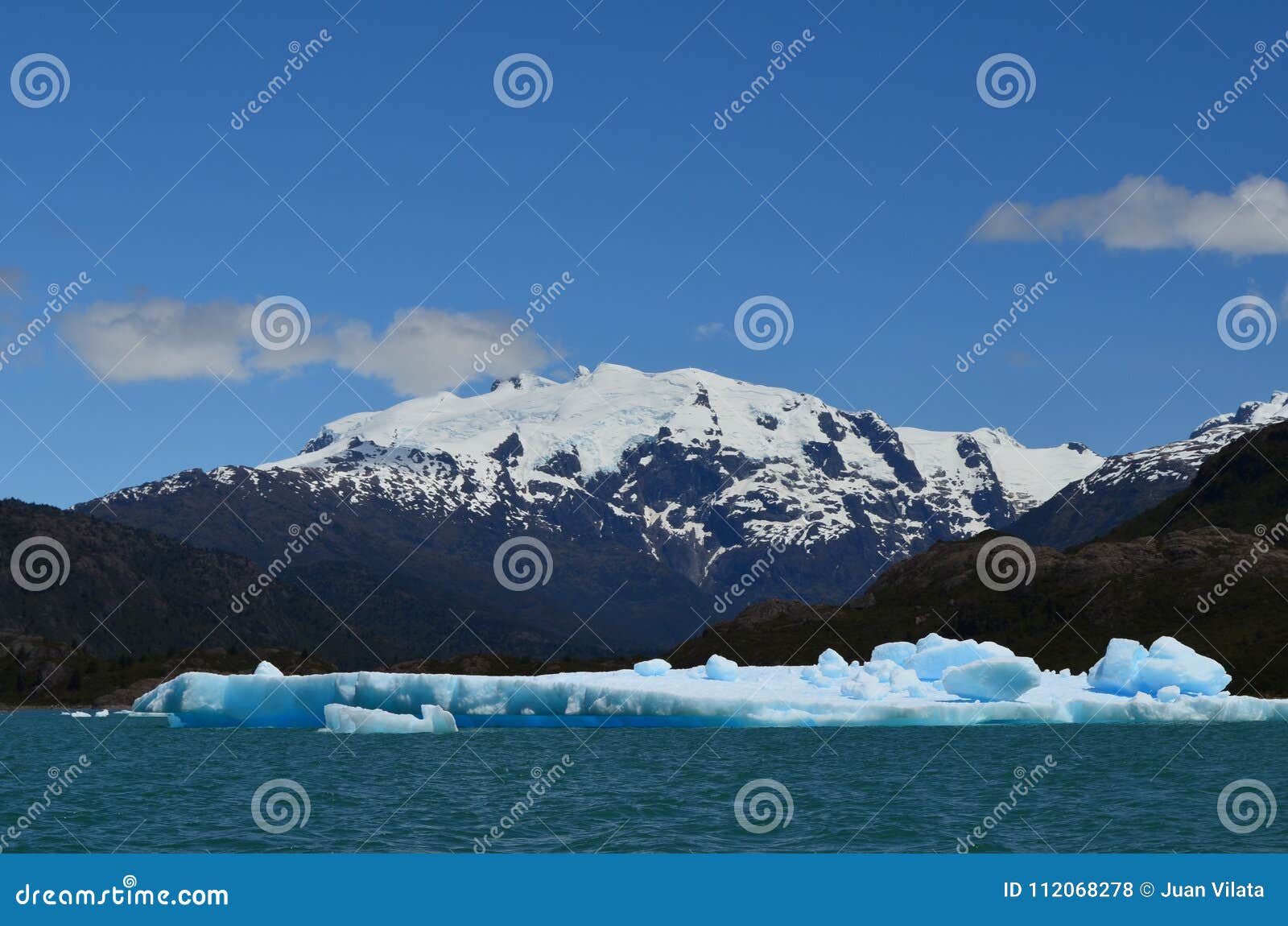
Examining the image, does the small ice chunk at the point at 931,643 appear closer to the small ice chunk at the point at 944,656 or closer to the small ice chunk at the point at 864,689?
the small ice chunk at the point at 944,656

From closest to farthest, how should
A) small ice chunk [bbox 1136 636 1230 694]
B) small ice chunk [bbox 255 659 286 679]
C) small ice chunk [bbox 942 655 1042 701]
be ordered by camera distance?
small ice chunk [bbox 942 655 1042 701], small ice chunk [bbox 255 659 286 679], small ice chunk [bbox 1136 636 1230 694]

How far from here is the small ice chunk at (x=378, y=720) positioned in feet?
307

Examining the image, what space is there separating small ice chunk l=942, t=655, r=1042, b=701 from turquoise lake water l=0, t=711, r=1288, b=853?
5950 mm

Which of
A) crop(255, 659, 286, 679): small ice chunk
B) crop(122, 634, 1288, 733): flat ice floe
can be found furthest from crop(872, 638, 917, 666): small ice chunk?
crop(255, 659, 286, 679): small ice chunk

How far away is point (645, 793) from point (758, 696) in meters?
44.1

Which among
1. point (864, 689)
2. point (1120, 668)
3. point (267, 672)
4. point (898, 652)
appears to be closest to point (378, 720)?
point (267, 672)

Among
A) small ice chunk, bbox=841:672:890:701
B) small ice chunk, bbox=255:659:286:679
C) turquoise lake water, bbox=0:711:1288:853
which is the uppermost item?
small ice chunk, bbox=841:672:890:701

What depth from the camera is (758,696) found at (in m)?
97.4

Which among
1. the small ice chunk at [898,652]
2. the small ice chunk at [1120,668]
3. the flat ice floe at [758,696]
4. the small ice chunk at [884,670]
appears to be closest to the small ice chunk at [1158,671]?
the small ice chunk at [1120,668]

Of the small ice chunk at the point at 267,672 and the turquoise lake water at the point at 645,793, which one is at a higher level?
the turquoise lake water at the point at 645,793

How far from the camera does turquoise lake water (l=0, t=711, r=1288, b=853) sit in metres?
41.2

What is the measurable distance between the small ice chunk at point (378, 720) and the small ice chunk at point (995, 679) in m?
38.3

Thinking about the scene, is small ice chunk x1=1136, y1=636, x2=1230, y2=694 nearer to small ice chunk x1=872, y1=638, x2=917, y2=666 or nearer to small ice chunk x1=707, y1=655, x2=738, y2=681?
small ice chunk x1=872, y1=638, x2=917, y2=666

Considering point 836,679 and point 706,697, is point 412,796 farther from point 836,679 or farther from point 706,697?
point 836,679
